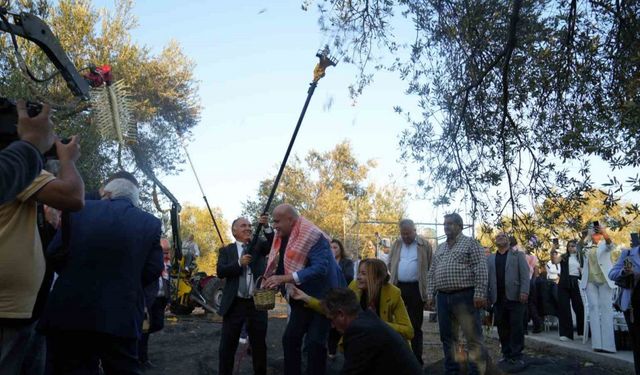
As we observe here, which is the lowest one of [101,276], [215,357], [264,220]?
[215,357]

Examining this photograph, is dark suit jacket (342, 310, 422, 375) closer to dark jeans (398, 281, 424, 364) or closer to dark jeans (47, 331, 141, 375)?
dark jeans (47, 331, 141, 375)

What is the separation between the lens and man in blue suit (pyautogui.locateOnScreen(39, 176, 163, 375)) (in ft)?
11.2

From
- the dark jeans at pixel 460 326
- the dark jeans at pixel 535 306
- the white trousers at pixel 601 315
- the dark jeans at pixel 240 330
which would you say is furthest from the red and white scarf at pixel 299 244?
the dark jeans at pixel 535 306

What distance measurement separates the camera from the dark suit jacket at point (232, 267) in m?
6.38

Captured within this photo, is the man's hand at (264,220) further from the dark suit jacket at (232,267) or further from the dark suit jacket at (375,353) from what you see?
the dark suit jacket at (375,353)

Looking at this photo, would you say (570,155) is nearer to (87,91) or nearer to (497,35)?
(497,35)

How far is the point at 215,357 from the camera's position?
8531 mm

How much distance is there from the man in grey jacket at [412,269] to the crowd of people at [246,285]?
15 mm

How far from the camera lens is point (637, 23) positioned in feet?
19.8

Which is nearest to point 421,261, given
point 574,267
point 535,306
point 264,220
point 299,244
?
point 264,220

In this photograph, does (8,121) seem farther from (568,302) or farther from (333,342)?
(568,302)

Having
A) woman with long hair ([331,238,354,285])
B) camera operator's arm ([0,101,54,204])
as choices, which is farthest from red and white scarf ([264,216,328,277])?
woman with long hair ([331,238,354,285])

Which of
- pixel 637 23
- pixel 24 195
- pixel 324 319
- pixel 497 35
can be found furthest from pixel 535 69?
pixel 24 195

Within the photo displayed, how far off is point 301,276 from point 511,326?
4356mm
